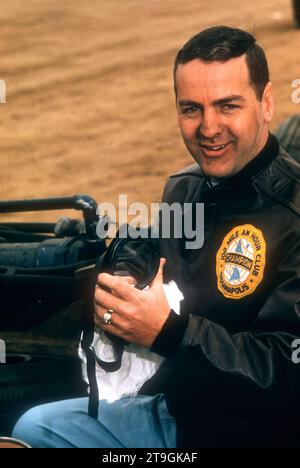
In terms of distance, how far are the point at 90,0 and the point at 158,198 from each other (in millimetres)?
5266

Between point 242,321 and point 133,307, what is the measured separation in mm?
252

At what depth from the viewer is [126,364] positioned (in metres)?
2.18

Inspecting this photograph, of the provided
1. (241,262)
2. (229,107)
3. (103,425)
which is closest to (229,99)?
(229,107)

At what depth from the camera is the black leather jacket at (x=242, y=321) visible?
198 cm

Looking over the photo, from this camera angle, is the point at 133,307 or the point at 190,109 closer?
the point at 133,307

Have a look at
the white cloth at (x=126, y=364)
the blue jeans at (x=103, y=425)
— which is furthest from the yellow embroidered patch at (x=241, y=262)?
the blue jeans at (x=103, y=425)

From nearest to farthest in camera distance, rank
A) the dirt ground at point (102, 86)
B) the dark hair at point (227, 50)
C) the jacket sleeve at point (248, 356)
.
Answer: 1. the jacket sleeve at point (248, 356)
2. the dark hair at point (227, 50)
3. the dirt ground at point (102, 86)

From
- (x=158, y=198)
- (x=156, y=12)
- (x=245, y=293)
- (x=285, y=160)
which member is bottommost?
(x=158, y=198)

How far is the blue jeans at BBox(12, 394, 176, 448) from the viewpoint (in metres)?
2.17

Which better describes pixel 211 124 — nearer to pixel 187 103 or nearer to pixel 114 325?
pixel 187 103

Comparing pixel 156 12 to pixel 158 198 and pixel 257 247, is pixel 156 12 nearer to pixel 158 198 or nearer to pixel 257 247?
pixel 158 198

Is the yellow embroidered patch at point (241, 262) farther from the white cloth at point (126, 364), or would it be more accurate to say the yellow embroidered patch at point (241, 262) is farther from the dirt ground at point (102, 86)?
the dirt ground at point (102, 86)

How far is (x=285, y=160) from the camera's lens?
2186 mm

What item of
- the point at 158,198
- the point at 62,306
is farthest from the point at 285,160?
the point at 158,198
